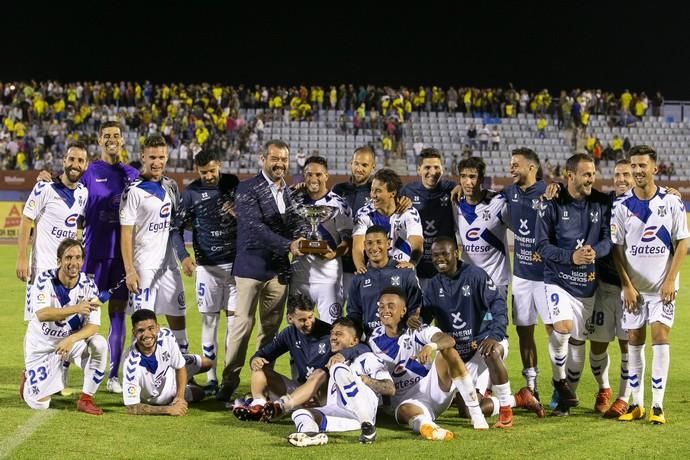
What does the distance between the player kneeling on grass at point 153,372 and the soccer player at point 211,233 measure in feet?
3.10

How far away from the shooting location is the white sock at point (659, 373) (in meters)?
7.30

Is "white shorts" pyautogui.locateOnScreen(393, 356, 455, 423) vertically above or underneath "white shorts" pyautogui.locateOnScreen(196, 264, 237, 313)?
underneath

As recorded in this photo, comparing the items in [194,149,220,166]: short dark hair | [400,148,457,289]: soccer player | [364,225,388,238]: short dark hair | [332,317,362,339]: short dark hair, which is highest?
[194,149,220,166]: short dark hair

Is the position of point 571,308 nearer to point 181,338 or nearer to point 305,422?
point 305,422

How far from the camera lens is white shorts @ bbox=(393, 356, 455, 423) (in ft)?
23.3

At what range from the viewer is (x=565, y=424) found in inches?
287

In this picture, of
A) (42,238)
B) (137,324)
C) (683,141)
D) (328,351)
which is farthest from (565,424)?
(683,141)

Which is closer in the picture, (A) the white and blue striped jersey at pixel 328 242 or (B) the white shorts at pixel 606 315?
(B) the white shorts at pixel 606 315

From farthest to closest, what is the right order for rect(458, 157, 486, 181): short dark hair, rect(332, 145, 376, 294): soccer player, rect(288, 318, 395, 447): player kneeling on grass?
1. rect(332, 145, 376, 294): soccer player
2. rect(458, 157, 486, 181): short dark hair
3. rect(288, 318, 395, 447): player kneeling on grass

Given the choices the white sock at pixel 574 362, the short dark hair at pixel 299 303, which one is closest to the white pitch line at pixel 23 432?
the short dark hair at pixel 299 303

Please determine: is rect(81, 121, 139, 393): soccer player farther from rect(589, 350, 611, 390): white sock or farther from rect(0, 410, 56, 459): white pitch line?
rect(589, 350, 611, 390): white sock

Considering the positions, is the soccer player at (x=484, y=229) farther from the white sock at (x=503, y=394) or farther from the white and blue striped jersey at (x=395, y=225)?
the white sock at (x=503, y=394)

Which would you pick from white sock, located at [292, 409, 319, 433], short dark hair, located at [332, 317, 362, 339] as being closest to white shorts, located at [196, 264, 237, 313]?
short dark hair, located at [332, 317, 362, 339]

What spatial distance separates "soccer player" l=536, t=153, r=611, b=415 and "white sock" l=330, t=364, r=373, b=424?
1.88 metres
